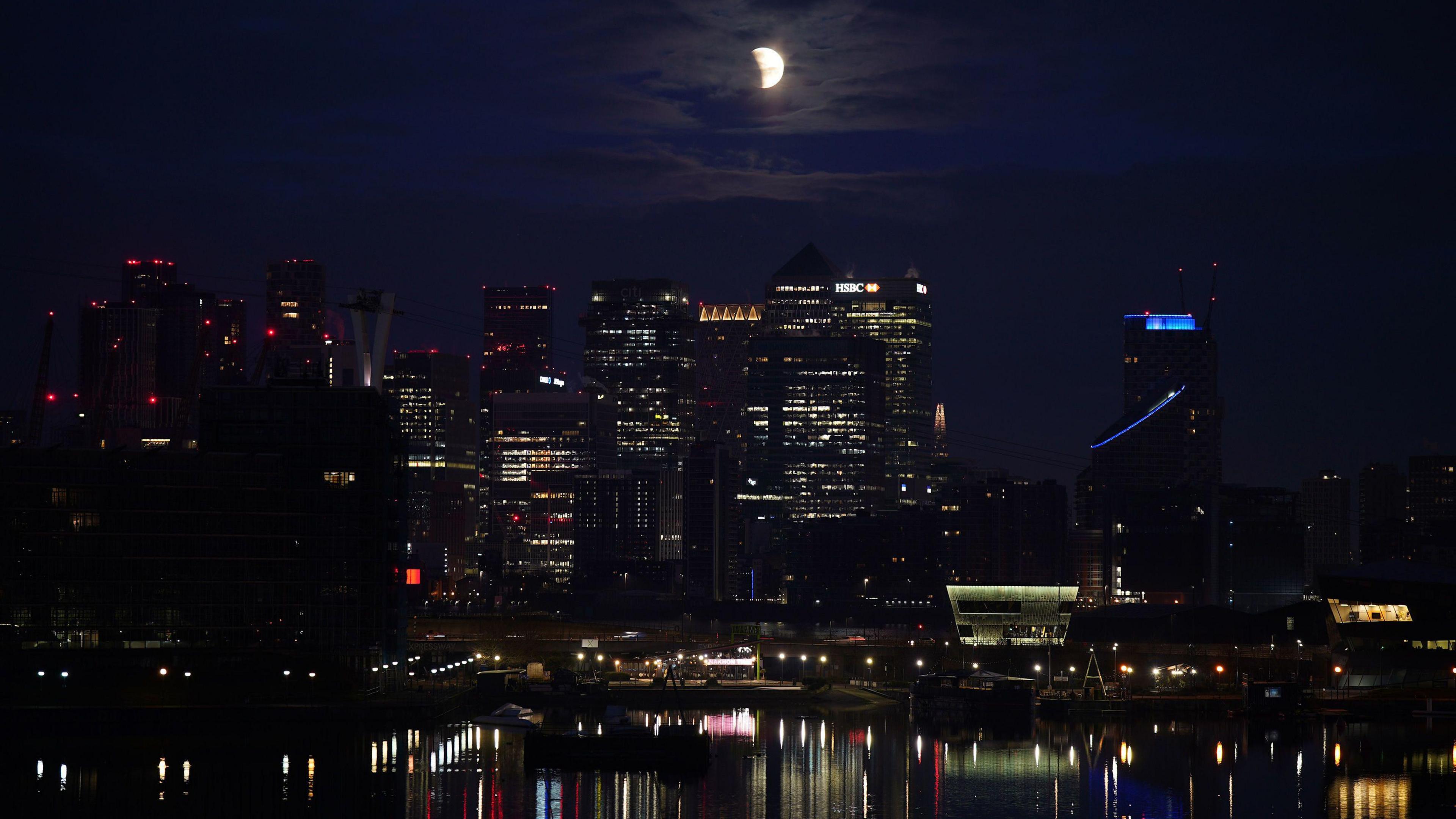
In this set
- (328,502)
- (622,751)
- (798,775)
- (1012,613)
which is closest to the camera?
(798,775)

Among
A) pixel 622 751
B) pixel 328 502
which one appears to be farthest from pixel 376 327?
pixel 622 751

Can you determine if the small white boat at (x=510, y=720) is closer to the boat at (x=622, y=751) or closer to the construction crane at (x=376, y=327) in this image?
the boat at (x=622, y=751)

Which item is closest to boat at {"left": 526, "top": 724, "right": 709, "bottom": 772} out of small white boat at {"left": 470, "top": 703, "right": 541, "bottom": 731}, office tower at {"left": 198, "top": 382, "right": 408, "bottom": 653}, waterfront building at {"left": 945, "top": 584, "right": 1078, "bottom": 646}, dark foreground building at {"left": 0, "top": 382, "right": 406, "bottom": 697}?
small white boat at {"left": 470, "top": 703, "right": 541, "bottom": 731}

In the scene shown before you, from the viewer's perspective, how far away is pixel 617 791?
97.3 m

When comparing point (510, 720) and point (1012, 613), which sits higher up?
point (1012, 613)

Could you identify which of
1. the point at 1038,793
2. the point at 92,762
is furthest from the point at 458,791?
the point at 1038,793

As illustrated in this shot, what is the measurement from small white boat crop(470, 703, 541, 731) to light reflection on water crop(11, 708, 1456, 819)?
2237 millimetres

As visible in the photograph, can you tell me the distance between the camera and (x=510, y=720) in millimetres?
128875

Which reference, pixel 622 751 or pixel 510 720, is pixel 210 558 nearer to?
pixel 510 720

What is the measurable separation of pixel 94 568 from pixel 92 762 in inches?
1204

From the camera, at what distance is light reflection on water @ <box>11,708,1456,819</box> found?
300 ft

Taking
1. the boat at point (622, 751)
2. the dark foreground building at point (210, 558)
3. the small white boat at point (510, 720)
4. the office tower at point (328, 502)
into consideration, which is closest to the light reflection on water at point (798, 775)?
the boat at point (622, 751)

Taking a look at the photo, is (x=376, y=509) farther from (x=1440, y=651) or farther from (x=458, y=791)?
(x=1440, y=651)

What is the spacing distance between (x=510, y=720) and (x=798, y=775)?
33351 mm
